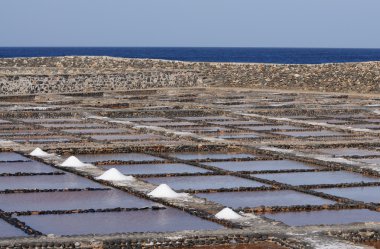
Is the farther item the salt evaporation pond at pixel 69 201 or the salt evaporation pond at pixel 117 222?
the salt evaporation pond at pixel 69 201

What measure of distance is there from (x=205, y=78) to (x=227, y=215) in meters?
21.3

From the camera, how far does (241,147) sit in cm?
1105

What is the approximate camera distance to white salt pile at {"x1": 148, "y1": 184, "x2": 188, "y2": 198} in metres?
7.54

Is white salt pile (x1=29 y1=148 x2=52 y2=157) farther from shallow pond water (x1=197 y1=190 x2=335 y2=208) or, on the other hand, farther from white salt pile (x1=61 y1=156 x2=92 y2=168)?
shallow pond water (x1=197 y1=190 x2=335 y2=208)

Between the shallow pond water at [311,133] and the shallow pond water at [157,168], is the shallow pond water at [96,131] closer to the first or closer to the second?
the shallow pond water at [311,133]

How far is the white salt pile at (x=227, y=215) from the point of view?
21.9 feet

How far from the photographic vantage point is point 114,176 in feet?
27.7

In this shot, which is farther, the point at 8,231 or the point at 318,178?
the point at 318,178

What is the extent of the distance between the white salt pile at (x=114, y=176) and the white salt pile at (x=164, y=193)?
79 cm

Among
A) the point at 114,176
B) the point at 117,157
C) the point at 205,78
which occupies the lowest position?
the point at 205,78

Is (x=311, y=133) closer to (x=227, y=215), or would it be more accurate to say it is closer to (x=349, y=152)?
(x=349, y=152)

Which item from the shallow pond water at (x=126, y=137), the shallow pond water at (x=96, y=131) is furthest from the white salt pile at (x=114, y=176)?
the shallow pond water at (x=96, y=131)

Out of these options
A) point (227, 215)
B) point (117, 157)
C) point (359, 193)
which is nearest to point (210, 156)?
point (117, 157)

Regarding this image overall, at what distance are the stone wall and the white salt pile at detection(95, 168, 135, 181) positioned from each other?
14.2 metres
